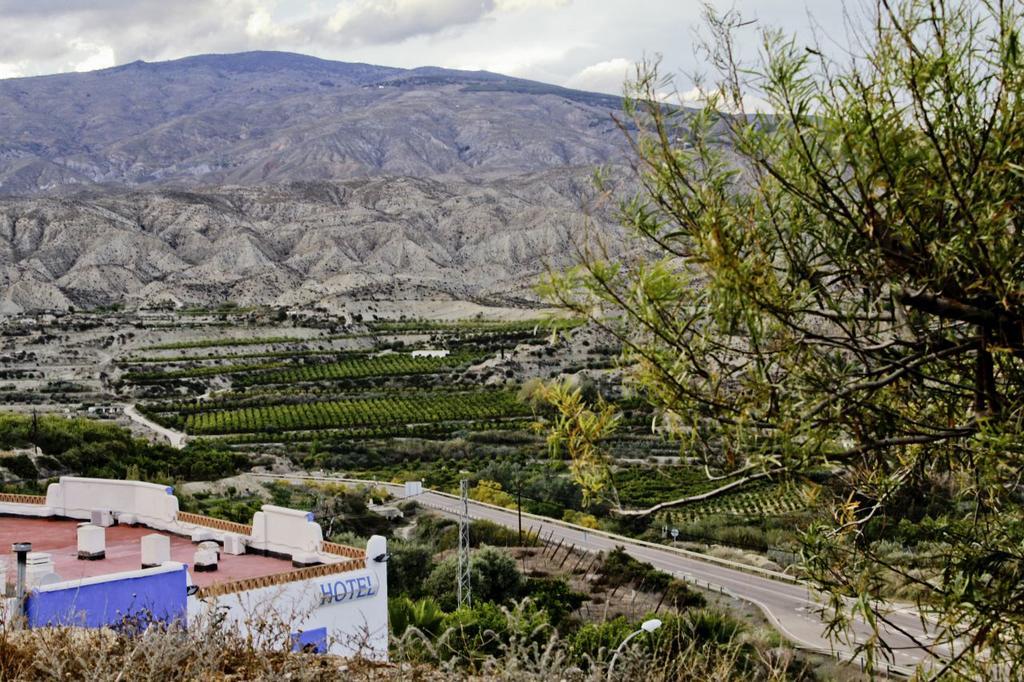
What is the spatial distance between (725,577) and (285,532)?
15.4 m

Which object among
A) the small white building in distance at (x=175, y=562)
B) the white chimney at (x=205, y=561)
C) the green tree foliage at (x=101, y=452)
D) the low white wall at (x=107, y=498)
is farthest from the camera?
the green tree foliage at (x=101, y=452)

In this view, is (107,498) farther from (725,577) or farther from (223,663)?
(725,577)

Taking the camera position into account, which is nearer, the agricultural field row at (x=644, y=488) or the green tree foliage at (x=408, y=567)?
the green tree foliage at (x=408, y=567)

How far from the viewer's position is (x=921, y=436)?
4.14 m

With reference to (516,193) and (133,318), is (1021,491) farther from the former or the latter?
(516,193)

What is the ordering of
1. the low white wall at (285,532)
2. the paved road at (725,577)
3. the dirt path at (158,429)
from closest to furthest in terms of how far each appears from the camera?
1. the low white wall at (285,532)
2. the paved road at (725,577)
3. the dirt path at (158,429)

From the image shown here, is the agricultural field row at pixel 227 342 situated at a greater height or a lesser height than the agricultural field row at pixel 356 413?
greater

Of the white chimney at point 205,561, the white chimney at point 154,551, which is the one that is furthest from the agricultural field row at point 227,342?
the white chimney at point 154,551

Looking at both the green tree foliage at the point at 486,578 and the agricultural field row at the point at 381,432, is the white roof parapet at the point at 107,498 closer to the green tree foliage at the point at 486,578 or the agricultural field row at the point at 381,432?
the green tree foliage at the point at 486,578

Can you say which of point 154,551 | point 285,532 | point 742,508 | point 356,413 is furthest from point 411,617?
point 356,413

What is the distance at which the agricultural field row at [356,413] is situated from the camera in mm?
56688

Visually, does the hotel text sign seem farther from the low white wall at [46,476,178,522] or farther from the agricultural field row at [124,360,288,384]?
the agricultural field row at [124,360,288,384]

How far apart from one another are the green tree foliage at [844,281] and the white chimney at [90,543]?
11203 mm

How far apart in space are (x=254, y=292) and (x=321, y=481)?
265ft
